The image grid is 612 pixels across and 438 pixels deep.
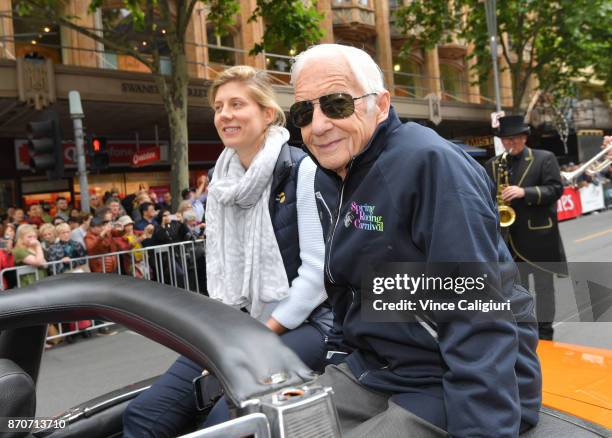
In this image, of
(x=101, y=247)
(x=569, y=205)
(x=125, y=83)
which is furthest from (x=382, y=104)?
(x=569, y=205)

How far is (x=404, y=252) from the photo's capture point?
1.55 metres

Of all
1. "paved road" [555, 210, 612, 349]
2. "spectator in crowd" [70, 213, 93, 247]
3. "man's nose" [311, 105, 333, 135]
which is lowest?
"paved road" [555, 210, 612, 349]

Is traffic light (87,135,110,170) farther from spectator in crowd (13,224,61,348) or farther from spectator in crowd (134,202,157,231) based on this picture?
spectator in crowd (13,224,61,348)

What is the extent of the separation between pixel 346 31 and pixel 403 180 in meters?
27.5

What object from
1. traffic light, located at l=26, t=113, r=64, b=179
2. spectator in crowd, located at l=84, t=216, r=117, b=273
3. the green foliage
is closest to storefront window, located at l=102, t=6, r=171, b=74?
the green foliage

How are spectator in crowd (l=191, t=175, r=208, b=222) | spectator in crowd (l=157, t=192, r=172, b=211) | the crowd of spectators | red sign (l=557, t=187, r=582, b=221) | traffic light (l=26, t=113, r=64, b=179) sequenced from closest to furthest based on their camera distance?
the crowd of spectators < traffic light (l=26, t=113, r=64, b=179) < spectator in crowd (l=191, t=175, r=208, b=222) < spectator in crowd (l=157, t=192, r=172, b=211) < red sign (l=557, t=187, r=582, b=221)

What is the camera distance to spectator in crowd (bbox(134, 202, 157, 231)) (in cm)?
1079

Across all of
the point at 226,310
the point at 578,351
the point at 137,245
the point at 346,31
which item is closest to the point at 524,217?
the point at 578,351

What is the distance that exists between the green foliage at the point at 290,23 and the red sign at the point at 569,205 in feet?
32.9

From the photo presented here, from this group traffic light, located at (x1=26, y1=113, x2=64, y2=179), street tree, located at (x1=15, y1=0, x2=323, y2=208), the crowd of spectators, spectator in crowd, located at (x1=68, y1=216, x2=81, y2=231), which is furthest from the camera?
street tree, located at (x1=15, y1=0, x2=323, y2=208)

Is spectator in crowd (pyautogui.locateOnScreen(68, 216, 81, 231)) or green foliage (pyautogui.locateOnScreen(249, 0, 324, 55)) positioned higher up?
green foliage (pyautogui.locateOnScreen(249, 0, 324, 55))

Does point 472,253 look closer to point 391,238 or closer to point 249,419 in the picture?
point 391,238

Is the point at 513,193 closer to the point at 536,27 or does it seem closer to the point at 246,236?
the point at 246,236

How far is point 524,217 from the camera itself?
5336 mm
